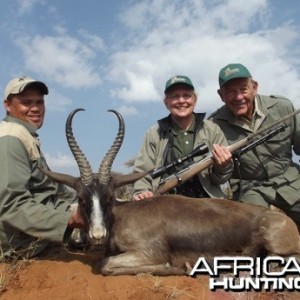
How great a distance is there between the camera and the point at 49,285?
200 inches

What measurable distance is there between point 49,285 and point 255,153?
465 centimetres

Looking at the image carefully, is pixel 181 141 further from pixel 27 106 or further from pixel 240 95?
pixel 27 106

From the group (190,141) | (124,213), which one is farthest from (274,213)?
(190,141)

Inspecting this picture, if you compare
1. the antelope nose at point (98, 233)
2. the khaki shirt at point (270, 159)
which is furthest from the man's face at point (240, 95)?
the antelope nose at point (98, 233)

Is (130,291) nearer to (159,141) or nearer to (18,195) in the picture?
(18,195)

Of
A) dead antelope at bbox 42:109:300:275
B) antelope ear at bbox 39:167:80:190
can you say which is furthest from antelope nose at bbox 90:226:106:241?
antelope ear at bbox 39:167:80:190

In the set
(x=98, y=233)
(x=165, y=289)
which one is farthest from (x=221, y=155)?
(x=98, y=233)

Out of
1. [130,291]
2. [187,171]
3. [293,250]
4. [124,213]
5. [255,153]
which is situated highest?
[255,153]

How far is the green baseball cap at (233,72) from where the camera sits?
309 inches

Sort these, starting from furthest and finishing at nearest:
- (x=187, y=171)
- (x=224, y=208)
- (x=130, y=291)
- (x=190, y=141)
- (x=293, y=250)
→ (x=190, y=141) < (x=187, y=171) < (x=224, y=208) < (x=293, y=250) < (x=130, y=291)

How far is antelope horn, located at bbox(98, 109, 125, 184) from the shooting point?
5.58m

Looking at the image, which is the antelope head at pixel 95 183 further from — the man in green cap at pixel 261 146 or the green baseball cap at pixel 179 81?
the man in green cap at pixel 261 146

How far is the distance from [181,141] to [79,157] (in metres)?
2.67

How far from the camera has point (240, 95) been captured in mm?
7941
